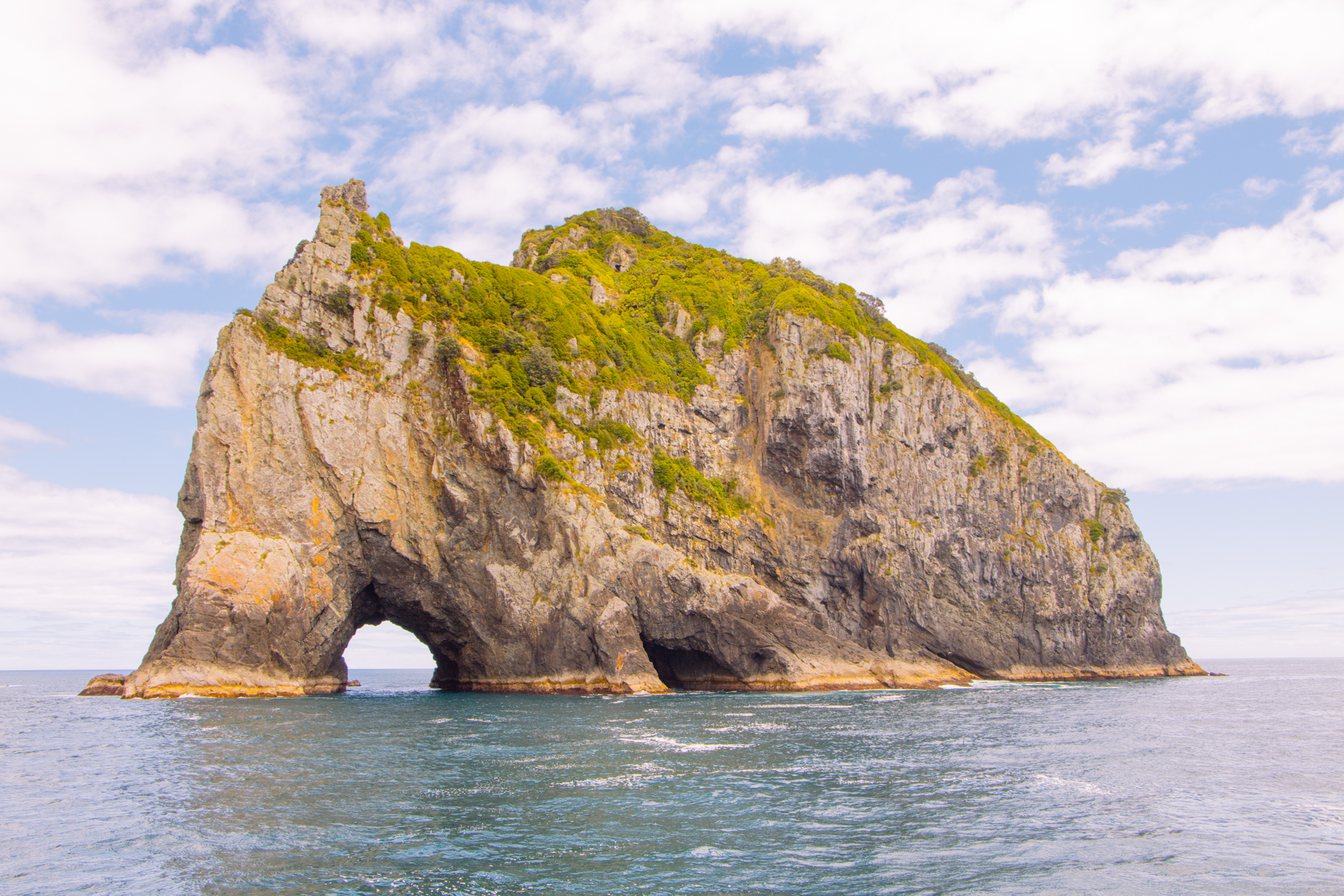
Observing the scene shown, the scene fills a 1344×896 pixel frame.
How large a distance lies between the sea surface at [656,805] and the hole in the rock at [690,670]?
20.5 metres

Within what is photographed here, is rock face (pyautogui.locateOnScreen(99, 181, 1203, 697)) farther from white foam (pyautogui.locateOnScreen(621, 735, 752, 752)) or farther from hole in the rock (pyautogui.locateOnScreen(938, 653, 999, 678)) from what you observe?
white foam (pyautogui.locateOnScreen(621, 735, 752, 752))

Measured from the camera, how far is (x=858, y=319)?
76.8 metres

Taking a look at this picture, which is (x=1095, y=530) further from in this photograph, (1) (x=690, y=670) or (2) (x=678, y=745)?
(2) (x=678, y=745)

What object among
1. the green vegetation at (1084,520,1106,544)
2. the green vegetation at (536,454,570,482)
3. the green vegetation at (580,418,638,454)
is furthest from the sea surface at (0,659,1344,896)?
the green vegetation at (1084,520,1106,544)

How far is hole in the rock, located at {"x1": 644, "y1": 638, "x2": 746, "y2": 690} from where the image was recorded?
56906 millimetres

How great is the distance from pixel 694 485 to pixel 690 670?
45.1 feet

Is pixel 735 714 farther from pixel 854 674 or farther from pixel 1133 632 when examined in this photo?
pixel 1133 632

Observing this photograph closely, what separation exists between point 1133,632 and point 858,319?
37.7 m

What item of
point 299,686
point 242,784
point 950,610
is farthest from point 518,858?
point 950,610

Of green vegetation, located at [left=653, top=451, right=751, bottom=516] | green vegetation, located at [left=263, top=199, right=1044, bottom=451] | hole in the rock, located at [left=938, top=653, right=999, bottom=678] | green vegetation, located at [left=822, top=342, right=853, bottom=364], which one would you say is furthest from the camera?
green vegetation, located at [left=822, top=342, right=853, bottom=364]

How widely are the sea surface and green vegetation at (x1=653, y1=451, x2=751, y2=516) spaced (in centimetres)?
2566

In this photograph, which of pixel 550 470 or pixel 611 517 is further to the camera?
pixel 611 517

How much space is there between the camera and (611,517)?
54.4 metres

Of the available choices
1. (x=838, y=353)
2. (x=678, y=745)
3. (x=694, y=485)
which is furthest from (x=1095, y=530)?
(x=678, y=745)
